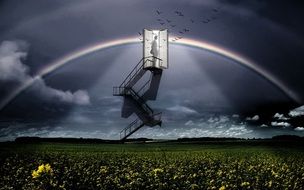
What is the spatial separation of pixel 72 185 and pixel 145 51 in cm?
3489

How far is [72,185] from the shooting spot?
10828mm

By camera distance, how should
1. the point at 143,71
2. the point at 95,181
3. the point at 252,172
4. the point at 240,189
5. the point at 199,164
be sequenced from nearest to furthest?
the point at 240,189 → the point at 95,181 → the point at 252,172 → the point at 199,164 → the point at 143,71

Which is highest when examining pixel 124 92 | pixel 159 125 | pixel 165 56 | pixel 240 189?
pixel 165 56

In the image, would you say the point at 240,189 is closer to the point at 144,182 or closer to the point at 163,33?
the point at 144,182

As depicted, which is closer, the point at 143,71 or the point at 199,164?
the point at 199,164

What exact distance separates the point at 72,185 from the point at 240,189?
3.83 m

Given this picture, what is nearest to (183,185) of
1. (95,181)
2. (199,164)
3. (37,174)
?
(95,181)

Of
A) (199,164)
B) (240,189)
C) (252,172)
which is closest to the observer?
(240,189)

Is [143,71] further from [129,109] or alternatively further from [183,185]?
[183,185]

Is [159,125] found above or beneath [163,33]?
beneath

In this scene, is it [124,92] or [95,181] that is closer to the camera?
[95,181]

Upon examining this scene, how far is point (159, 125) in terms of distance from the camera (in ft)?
148

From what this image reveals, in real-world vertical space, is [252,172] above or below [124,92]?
below

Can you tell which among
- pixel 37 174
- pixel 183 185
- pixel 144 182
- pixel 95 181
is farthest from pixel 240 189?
pixel 37 174
